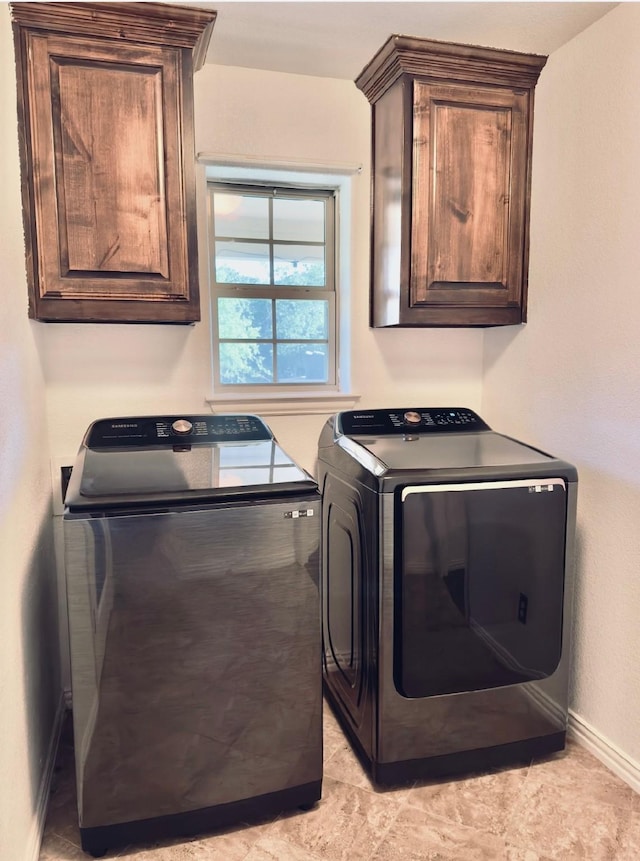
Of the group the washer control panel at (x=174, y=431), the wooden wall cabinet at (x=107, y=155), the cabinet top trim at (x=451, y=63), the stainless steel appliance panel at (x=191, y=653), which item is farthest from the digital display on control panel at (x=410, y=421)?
the cabinet top trim at (x=451, y=63)

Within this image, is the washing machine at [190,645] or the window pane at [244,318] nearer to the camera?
the washing machine at [190,645]

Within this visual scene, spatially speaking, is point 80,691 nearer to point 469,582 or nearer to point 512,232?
point 469,582

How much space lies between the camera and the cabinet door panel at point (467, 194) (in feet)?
7.10

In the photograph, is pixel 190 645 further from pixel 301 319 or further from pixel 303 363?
pixel 301 319

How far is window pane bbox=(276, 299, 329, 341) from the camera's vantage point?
259cm

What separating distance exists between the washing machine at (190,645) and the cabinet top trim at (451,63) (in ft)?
4.82

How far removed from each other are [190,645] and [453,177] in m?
1.80

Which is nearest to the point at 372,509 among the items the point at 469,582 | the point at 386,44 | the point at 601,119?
the point at 469,582

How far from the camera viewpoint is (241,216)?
250cm

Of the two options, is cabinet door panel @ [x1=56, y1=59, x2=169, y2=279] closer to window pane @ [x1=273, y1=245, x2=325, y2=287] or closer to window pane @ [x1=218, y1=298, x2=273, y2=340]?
window pane @ [x1=218, y1=298, x2=273, y2=340]

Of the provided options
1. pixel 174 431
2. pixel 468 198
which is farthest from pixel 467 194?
pixel 174 431

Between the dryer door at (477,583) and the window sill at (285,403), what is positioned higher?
the window sill at (285,403)

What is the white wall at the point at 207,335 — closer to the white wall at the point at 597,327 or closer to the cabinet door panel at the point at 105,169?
the cabinet door panel at the point at 105,169

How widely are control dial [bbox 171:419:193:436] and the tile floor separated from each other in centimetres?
116
